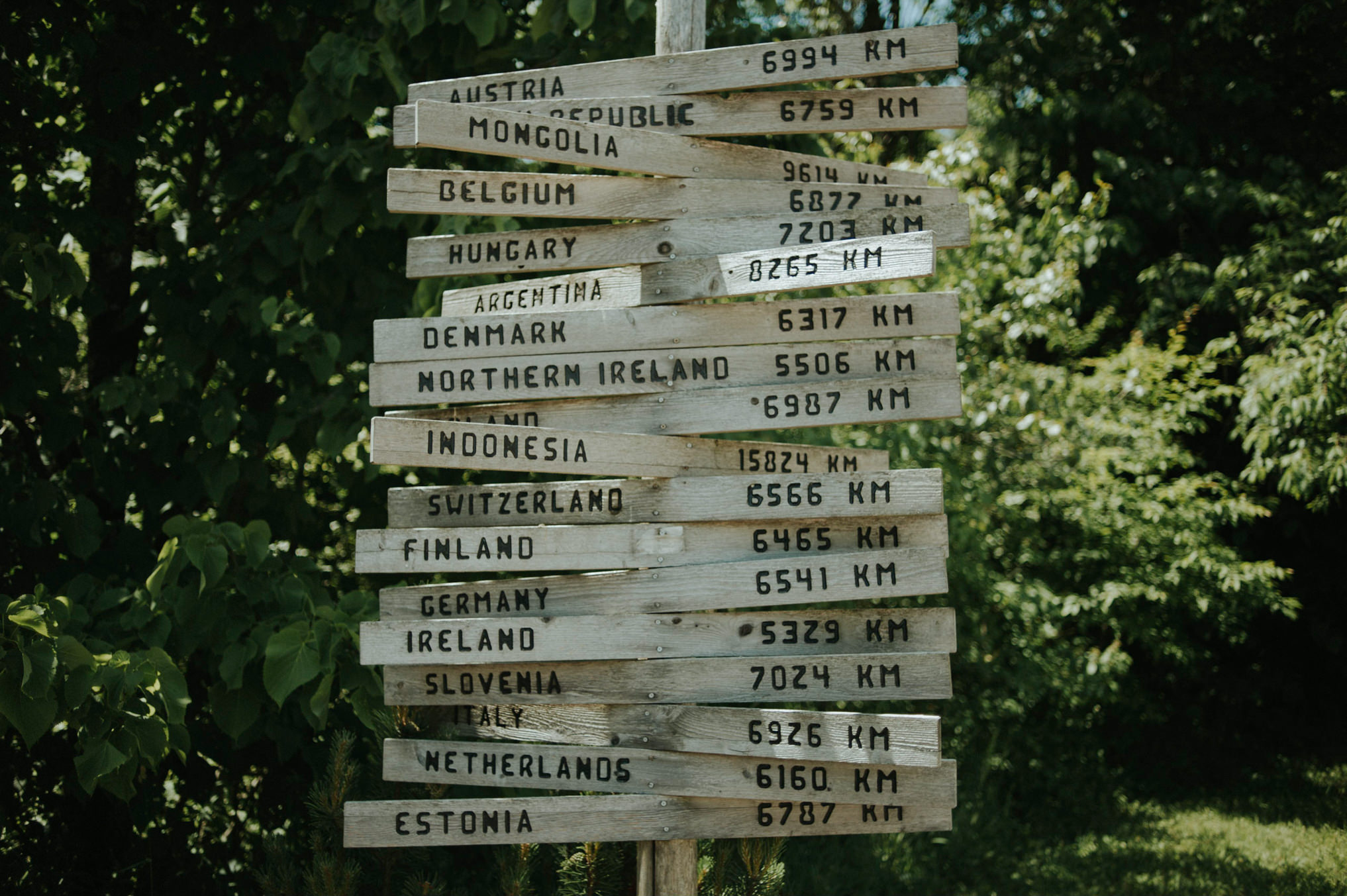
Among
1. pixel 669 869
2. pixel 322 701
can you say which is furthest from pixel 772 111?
pixel 322 701

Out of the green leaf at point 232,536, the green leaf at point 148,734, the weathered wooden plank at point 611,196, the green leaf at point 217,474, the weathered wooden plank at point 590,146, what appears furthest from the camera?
the green leaf at point 217,474

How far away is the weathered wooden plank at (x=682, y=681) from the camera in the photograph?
274cm

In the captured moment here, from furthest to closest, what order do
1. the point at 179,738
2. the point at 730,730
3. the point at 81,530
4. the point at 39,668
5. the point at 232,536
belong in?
the point at 81,530 → the point at 232,536 → the point at 179,738 → the point at 39,668 → the point at 730,730

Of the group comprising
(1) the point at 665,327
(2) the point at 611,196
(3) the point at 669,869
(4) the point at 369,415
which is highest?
(2) the point at 611,196

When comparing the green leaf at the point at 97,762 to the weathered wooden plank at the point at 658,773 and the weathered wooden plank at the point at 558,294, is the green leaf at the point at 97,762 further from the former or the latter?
the weathered wooden plank at the point at 558,294

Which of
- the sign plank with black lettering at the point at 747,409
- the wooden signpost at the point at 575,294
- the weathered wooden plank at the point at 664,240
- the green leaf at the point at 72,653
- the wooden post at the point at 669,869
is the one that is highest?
the weathered wooden plank at the point at 664,240

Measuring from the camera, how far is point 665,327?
2.96 metres

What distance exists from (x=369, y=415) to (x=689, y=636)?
82.9 inches

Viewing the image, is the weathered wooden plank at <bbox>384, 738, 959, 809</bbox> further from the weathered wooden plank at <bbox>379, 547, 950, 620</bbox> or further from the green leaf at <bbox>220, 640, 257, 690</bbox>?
the green leaf at <bbox>220, 640, 257, 690</bbox>

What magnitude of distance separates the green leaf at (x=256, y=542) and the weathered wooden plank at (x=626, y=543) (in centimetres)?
105

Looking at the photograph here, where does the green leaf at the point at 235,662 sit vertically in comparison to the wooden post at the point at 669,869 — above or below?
above

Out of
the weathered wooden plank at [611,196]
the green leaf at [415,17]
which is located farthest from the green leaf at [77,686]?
the green leaf at [415,17]

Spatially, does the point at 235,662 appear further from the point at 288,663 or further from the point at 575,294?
the point at 575,294

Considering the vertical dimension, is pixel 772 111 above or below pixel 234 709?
above
